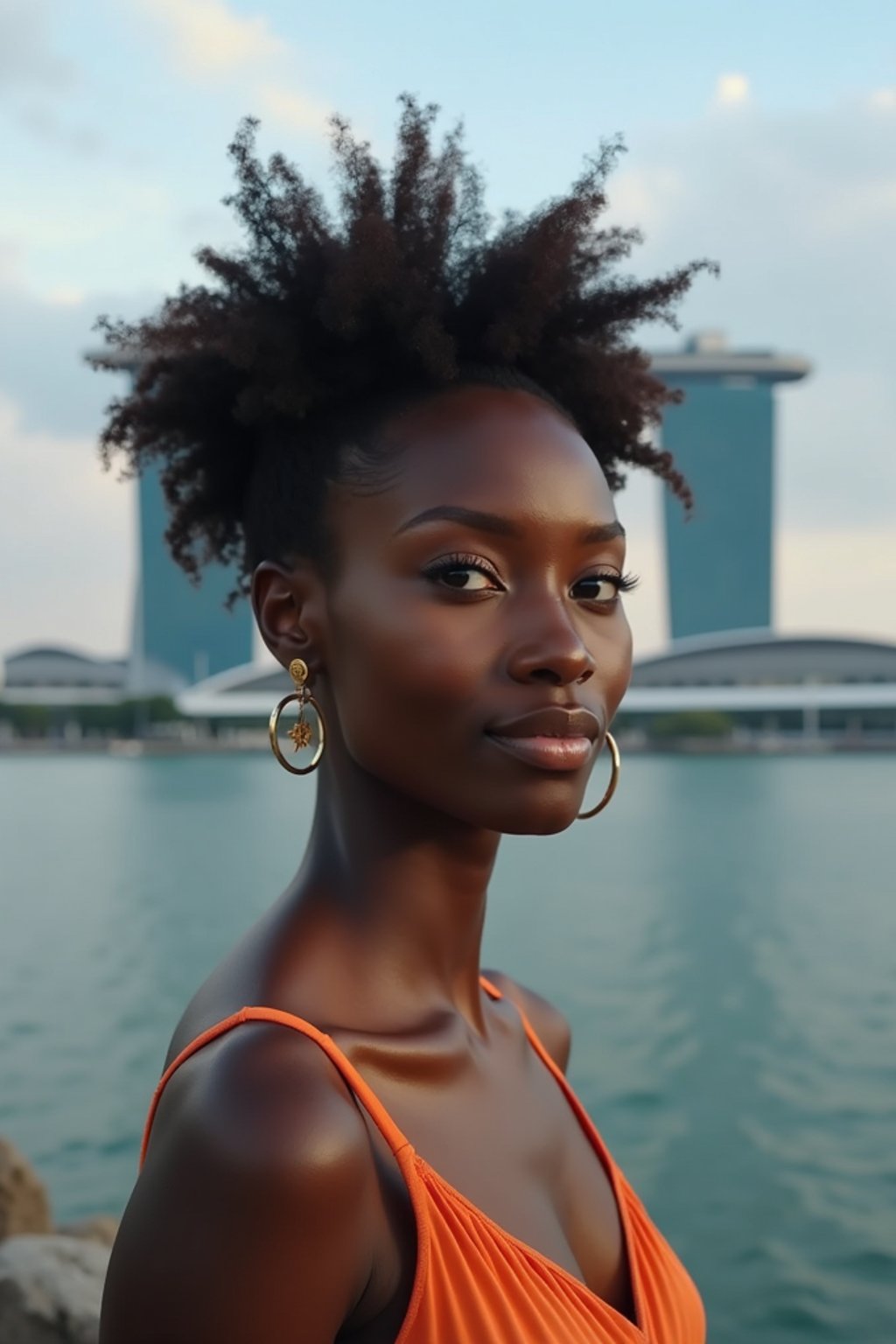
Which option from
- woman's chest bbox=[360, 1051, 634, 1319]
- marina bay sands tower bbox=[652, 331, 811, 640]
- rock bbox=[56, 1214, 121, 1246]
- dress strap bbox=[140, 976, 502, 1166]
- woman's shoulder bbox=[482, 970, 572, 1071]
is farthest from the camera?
marina bay sands tower bbox=[652, 331, 811, 640]

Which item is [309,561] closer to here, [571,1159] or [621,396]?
[621,396]

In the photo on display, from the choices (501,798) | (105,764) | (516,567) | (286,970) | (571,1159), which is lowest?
(105,764)

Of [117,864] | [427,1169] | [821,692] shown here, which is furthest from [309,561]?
[821,692]

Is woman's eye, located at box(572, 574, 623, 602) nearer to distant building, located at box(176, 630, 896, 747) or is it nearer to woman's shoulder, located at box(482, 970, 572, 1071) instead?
woman's shoulder, located at box(482, 970, 572, 1071)

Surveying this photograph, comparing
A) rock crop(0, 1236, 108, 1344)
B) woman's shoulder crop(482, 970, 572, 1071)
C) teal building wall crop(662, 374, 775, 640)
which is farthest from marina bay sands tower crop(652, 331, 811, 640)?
woman's shoulder crop(482, 970, 572, 1071)

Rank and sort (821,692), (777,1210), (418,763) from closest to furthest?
(418,763) < (777,1210) < (821,692)

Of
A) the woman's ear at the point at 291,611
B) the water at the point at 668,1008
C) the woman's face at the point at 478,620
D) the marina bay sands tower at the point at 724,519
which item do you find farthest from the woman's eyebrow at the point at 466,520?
the marina bay sands tower at the point at 724,519

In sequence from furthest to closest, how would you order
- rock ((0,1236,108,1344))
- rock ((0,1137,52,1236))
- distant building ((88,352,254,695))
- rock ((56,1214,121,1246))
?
distant building ((88,352,254,695)), rock ((56,1214,121,1246)), rock ((0,1137,52,1236)), rock ((0,1236,108,1344))

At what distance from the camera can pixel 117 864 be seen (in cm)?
2119

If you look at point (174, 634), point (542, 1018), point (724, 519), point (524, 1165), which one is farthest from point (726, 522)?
point (524, 1165)

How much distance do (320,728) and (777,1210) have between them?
5826mm

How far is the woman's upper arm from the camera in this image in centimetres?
107

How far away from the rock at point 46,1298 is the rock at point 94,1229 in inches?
53.3

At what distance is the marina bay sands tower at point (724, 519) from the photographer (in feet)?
287
